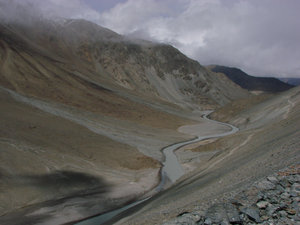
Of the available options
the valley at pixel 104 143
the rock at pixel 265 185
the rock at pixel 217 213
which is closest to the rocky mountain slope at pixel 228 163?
A: the rock at pixel 217 213

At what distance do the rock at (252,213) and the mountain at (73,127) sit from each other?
17.8 m

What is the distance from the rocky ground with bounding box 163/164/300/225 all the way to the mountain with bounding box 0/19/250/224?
1662cm

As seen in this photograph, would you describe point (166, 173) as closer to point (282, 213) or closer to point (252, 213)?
point (252, 213)

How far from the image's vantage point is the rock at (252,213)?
8683mm

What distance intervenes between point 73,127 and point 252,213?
46.2 meters

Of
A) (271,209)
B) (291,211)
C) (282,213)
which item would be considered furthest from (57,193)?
(291,211)

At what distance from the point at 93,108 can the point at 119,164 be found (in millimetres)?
40490

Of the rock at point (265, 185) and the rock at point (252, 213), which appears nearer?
the rock at point (252, 213)

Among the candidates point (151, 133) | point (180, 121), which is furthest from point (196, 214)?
point (180, 121)

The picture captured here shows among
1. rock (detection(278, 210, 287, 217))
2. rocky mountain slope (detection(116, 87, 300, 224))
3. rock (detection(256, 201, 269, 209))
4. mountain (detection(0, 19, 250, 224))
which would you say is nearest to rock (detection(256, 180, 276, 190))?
rocky mountain slope (detection(116, 87, 300, 224))

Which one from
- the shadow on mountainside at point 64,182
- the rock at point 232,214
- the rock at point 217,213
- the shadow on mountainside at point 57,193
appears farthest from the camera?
the shadow on mountainside at point 64,182

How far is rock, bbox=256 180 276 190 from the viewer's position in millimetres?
10297

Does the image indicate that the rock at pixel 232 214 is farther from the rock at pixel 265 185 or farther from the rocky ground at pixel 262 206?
the rock at pixel 265 185

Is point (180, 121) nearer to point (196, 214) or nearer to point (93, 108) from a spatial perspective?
point (93, 108)
